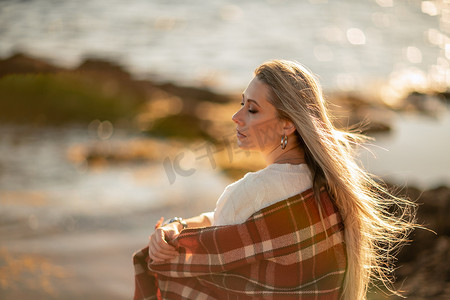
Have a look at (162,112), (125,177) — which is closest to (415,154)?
(125,177)

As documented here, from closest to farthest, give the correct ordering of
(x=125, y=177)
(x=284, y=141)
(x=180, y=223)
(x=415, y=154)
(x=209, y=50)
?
(x=284, y=141), (x=180, y=223), (x=415, y=154), (x=125, y=177), (x=209, y=50)

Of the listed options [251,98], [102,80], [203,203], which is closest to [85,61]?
[102,80]

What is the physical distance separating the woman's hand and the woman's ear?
0.59m

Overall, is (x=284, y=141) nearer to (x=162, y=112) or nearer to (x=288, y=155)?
(x=288, y=155)

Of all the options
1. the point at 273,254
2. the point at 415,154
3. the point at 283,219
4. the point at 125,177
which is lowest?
the point at 415,154

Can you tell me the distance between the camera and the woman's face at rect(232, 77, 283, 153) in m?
1.93

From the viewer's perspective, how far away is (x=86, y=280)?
381cm

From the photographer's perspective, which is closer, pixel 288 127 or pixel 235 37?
pixel 288 127

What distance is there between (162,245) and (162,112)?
7378 mm

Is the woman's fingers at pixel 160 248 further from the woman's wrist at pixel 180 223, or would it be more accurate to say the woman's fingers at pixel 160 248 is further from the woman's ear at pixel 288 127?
the woman's ear at pixel 288 127

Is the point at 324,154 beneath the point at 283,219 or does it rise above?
above

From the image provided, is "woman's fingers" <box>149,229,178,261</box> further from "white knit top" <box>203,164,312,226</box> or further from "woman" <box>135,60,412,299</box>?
"white knit top" <box>203,164,312,226</box>

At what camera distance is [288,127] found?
75.6 inches

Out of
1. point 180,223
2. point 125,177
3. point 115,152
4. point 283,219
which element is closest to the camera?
point 283,219
